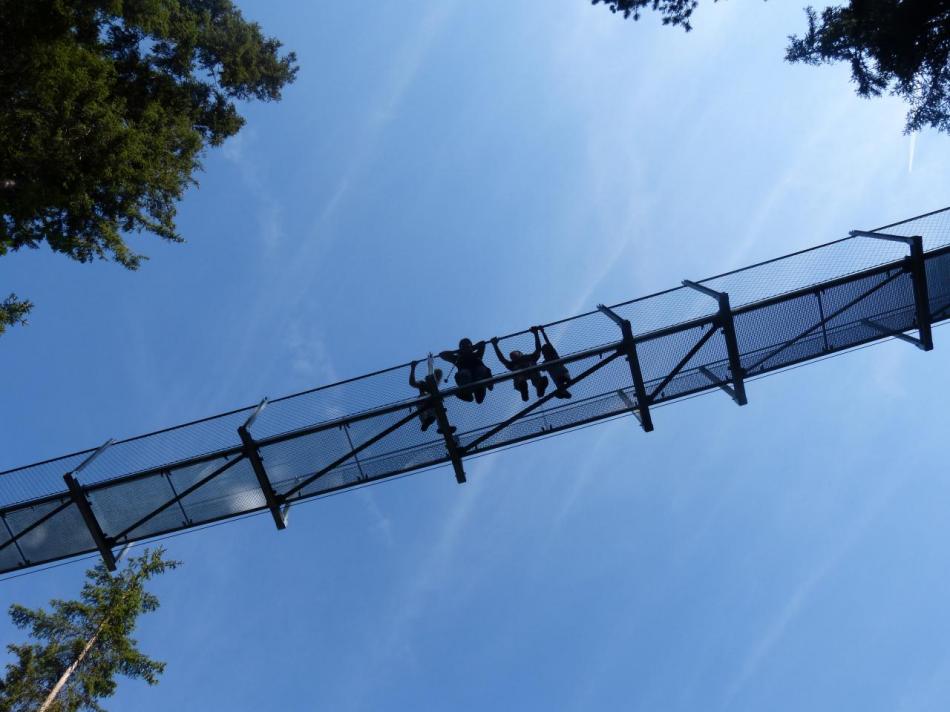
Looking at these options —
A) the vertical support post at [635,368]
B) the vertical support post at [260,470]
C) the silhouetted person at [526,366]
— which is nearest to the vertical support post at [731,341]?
the vertical support post at [635,368]

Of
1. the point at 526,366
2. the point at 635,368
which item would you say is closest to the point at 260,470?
the point at 526,366

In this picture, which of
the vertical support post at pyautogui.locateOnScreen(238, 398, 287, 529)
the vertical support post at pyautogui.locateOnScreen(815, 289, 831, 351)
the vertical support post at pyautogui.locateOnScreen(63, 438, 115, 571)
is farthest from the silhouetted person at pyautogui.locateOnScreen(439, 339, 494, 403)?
the vertical support post at pyautogui.locateOnScreen(63, 438, 115, 571)

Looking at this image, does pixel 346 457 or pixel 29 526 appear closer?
pixel 346 457

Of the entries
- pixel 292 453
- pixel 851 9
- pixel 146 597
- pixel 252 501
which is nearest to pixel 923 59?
pixel 851 9

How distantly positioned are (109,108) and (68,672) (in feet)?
54.3

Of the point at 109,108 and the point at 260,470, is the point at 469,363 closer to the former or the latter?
the point at 260,470

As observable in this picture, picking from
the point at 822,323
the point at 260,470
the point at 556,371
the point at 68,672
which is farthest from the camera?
the point at 68,672

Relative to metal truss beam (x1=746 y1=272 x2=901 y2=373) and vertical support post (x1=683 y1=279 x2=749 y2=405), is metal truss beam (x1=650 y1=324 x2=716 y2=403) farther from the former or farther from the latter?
metal truss beam (x1=746 y1=272 x2=901 y2=373)

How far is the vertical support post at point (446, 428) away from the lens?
8.66 meters

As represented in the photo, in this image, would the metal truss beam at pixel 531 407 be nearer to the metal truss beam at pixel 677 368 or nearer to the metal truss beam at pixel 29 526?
the metal truss beam at pixel 677 368

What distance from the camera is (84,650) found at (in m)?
19.7

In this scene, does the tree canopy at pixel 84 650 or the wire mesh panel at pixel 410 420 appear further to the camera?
the tree canopy at pixel 84 650

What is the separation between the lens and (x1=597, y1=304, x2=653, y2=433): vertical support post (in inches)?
348

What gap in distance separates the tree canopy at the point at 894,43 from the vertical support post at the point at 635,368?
27.1ft
